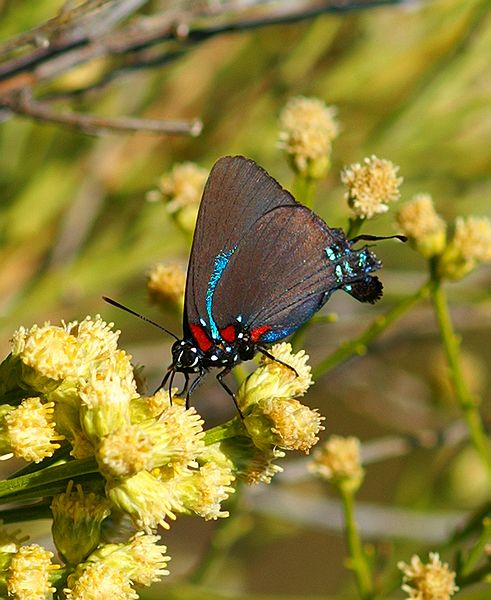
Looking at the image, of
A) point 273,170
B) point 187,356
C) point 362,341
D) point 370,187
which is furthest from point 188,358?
point 273,170

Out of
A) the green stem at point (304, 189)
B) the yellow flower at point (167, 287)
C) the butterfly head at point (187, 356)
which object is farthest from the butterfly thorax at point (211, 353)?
the green stem at point (304, 189)

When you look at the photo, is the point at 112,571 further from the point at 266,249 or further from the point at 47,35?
the point at 47,35

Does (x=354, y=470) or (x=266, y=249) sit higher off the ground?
(x=266, y=249)

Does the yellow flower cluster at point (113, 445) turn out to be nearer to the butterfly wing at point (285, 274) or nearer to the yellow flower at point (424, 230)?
the butterfly wing at point (285, 274)

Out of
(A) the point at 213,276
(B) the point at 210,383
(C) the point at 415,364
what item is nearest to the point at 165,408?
(A) the point at 213,276

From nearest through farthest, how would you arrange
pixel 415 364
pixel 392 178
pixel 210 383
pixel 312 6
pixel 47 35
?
pixel 47 35 < pixel 392 178 < pixel 312 6 < pixel 210 383 < pixel 415 364

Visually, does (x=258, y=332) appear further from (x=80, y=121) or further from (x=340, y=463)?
(x=80, y=121)
